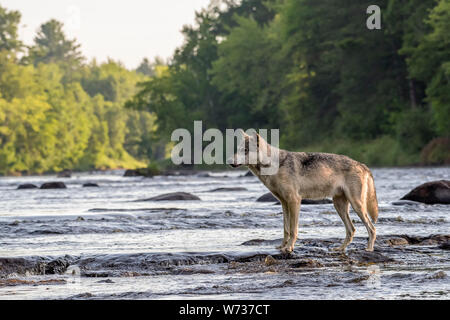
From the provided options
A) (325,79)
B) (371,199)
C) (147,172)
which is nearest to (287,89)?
(325,79)

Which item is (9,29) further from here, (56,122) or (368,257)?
(368,257)

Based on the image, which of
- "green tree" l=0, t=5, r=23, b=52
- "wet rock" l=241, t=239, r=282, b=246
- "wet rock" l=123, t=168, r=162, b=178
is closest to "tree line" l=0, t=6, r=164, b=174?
"green tree" l=0, t=5, r=23, b=52

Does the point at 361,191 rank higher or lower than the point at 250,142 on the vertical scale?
lower

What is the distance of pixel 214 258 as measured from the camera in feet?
38.3

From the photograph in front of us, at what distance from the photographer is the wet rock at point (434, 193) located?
20.8 meters

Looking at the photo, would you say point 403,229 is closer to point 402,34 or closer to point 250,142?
point 250,142

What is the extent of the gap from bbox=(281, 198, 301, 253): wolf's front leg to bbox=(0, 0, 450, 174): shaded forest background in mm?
39253

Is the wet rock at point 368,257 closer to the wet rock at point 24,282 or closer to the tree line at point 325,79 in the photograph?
the wet rock at point 24,282

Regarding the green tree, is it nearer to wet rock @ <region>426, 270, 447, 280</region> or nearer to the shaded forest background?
the shaded forest background

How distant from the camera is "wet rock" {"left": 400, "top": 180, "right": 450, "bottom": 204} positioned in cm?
2084

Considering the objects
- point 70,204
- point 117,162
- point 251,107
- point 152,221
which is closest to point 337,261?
point 152,221

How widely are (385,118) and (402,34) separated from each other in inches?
253

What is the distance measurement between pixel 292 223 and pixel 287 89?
233ft

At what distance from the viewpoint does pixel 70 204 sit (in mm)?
25016
